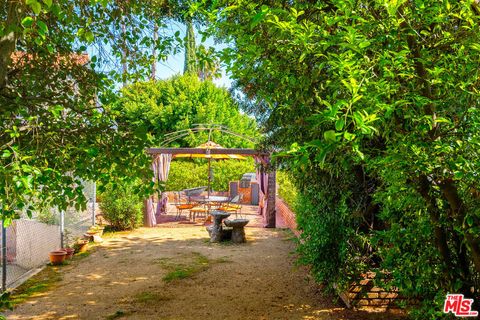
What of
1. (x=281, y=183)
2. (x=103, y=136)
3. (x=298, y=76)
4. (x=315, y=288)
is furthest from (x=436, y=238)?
(x=281, y=183)

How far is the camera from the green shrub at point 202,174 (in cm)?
1952

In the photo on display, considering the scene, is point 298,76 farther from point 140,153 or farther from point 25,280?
point 25,280

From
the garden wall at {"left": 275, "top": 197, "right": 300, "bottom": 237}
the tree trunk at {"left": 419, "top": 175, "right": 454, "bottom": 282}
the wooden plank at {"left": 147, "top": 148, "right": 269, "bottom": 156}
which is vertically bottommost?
the garden wall at {"left": 275, "top": 197, "right": 300, "bottom": 237}

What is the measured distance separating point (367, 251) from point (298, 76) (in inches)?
137

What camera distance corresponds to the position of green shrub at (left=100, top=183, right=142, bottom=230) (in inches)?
455

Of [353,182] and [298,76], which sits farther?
[353,182]

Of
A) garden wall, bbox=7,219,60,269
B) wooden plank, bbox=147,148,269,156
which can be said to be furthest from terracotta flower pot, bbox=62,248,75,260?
wooden plank, bbox=147,148,269,156

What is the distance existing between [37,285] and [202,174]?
43.9ft

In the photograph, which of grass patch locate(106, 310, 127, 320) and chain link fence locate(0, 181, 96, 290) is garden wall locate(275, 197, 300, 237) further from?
grass patch locate(106, 310, 127, 320)

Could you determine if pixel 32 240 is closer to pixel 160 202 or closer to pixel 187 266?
pixel 187 266

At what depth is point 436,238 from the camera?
2.83 meters

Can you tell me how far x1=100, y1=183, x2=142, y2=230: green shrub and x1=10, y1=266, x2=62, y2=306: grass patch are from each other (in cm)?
386

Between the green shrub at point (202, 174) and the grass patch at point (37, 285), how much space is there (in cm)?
1178

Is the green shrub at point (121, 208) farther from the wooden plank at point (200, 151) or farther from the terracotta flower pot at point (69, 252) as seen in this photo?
the terracotta flower pot at point (69, 252)
